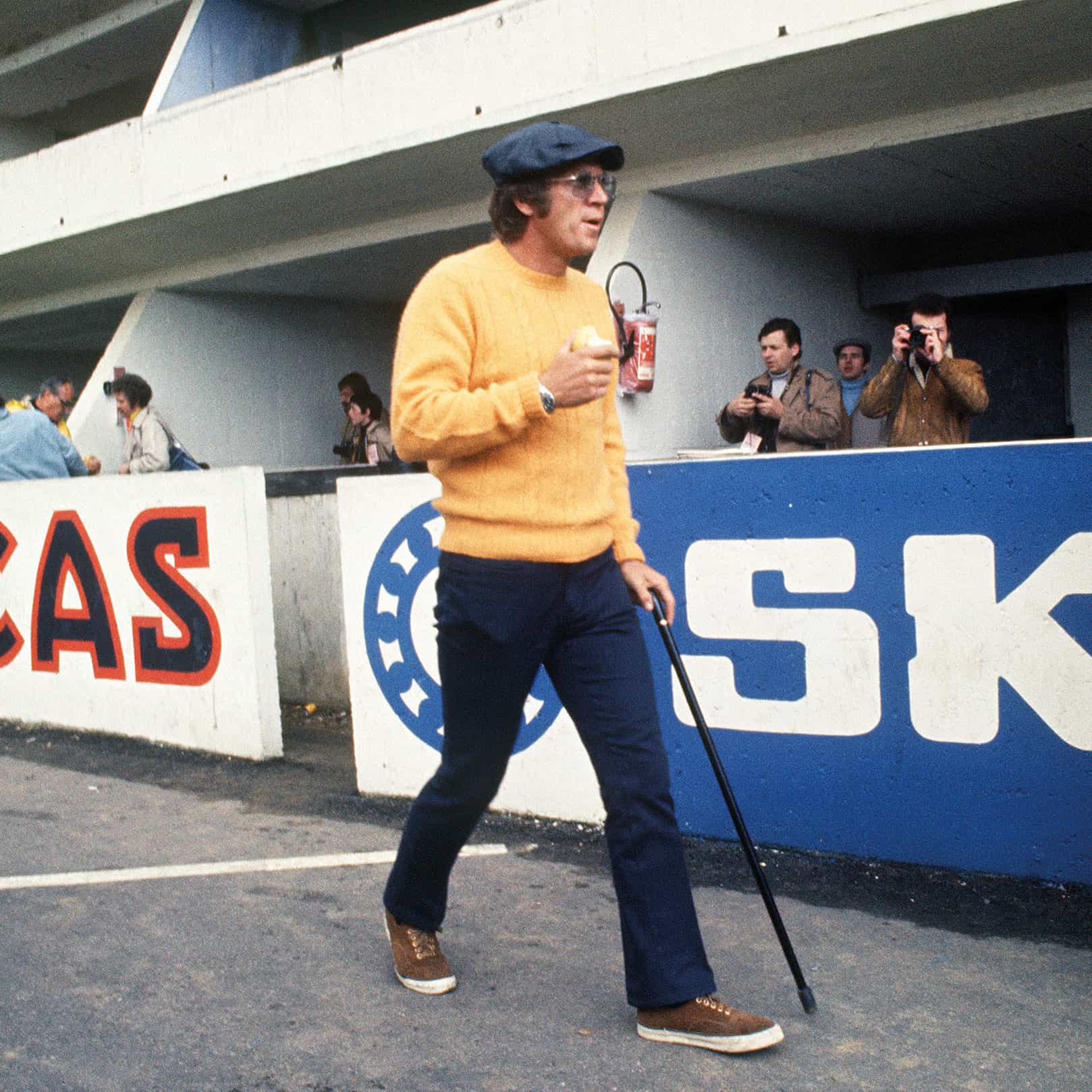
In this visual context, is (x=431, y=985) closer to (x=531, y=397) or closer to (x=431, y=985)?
(x=431, y=985)

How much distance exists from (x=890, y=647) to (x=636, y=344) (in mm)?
5596

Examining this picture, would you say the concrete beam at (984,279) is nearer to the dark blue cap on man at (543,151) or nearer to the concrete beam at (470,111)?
the concrete beam at (470,111)

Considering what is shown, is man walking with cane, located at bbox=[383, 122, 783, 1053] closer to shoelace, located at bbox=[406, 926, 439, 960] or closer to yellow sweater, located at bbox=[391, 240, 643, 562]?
yellow sweater, located at bbox=[391, 240, 643, 562]

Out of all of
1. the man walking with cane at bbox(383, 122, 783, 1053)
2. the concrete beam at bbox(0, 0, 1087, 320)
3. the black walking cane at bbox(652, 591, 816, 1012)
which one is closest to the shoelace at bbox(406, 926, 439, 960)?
the man walking with cane at bbox(383, 122, 783, 1053)

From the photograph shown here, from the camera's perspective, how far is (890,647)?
4410 mm

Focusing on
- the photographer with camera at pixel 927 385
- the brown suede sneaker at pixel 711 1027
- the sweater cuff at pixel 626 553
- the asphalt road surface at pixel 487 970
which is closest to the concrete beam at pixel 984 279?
the photographer with camera at pixel 927 385

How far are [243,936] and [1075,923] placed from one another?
247cm

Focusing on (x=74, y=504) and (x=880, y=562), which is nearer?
(x=880, y=562)

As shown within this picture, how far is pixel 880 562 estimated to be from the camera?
174 inches

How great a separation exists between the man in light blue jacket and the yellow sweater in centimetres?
661

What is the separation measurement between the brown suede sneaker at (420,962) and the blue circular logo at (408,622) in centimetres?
192

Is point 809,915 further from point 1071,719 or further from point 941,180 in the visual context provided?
point 941,180

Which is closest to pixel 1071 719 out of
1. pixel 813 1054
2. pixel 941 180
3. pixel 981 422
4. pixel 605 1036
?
pixel 813 1054

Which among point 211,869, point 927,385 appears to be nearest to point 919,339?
point 927,385
